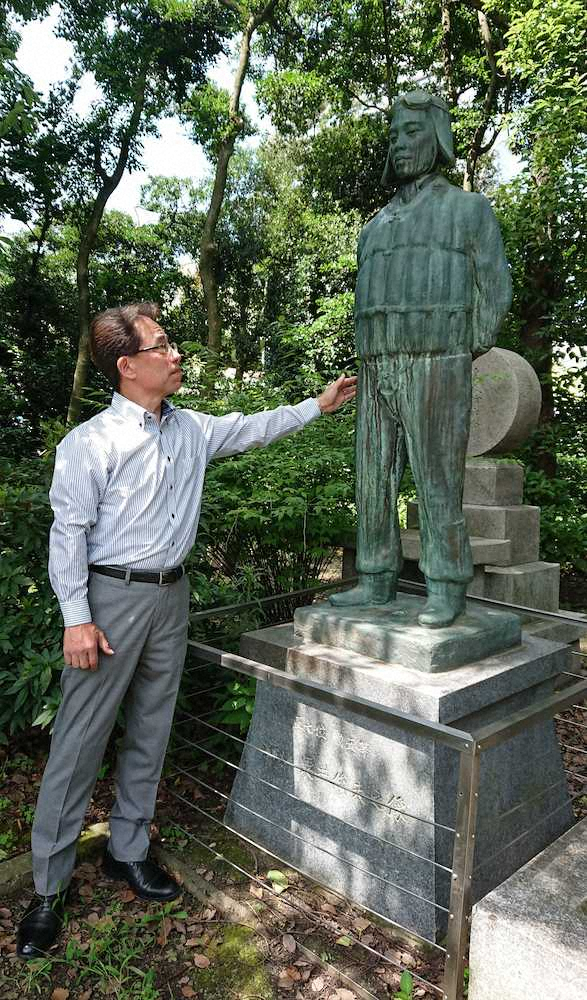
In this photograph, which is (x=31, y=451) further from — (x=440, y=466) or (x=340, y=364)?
(x=440, y=466)

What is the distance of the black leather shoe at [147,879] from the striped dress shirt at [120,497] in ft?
3.67

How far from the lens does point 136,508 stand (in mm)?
2365

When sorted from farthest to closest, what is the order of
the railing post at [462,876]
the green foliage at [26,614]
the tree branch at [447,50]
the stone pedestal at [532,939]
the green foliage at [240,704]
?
the tree branch at [447,50], the green foliage at [240,704], the green foliage at [26,614], the railing post at [462,876], the stone pedestal at [532,939]

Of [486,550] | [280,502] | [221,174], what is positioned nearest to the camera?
[280,502]

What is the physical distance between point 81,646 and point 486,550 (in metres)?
3.52

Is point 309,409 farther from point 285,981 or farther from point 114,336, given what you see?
point 285,981

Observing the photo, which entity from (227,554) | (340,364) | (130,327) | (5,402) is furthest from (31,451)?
(130,327)

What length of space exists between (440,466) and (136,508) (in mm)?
1178

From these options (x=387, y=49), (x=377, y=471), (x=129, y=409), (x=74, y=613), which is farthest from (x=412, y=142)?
(x=387, y=49)

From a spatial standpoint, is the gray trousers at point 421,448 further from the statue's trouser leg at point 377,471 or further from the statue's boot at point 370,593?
the statue's boot at point 370,593

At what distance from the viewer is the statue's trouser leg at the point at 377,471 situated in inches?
111

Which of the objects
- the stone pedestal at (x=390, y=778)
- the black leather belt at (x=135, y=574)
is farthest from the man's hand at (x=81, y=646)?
the stone pedestal at (x=390, y=778)

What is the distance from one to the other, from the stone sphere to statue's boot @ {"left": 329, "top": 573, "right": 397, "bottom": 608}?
2819 millimetres

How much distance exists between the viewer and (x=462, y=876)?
1883 mm
